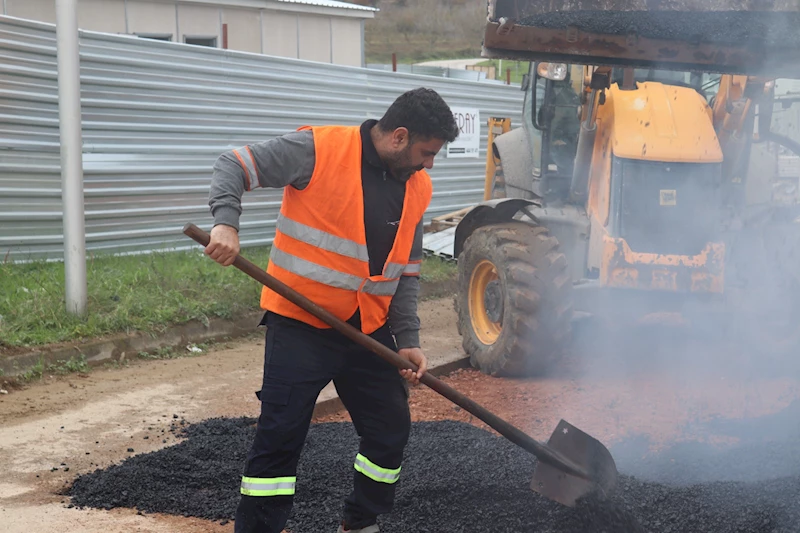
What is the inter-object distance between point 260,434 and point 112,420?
7.69 ft

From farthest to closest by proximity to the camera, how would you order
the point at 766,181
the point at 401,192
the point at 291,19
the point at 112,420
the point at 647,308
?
the point at 291,19 → the point at 766,181 → the point at 647,308 → the point at 112,420 → the point at 401,192

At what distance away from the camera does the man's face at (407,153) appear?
3490 millimetres

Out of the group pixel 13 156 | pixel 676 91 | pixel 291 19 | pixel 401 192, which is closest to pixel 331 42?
pixel 291 19

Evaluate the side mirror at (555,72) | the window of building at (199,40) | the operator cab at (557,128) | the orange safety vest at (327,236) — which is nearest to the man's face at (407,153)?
the orange safety vest at (327,236)

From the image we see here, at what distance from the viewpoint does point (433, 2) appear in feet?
118

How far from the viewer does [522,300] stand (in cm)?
643

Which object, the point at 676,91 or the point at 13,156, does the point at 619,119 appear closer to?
the point at 676,91

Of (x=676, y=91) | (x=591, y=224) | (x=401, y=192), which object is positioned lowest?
(x=591, y=224)

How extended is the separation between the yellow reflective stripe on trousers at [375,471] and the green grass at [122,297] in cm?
326

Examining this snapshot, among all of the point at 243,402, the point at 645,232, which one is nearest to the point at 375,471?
the point at 243,402

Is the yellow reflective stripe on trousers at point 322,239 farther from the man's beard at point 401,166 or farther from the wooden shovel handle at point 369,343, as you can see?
the man's beard at point 401,166

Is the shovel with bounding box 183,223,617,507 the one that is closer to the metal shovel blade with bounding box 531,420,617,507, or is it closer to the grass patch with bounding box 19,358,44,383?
the metal shovel blade with bounding box 531,420,617,507

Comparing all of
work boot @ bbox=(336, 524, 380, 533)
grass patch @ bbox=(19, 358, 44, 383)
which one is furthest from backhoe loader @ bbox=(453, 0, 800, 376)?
grass patch @ bbox=(19, 358, 44, 383)

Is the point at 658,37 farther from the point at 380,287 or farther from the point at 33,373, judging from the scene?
the point at 33,373
